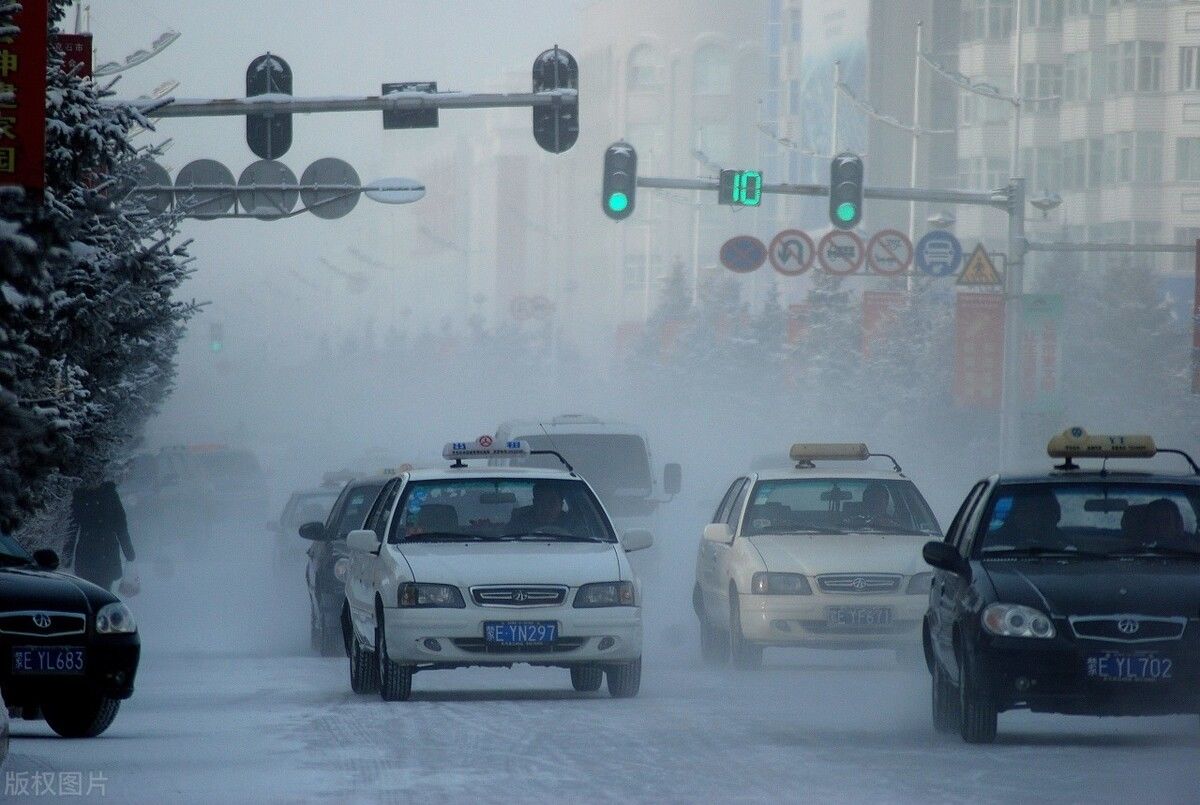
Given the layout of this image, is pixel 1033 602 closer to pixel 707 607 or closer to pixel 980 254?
pixel 707 607

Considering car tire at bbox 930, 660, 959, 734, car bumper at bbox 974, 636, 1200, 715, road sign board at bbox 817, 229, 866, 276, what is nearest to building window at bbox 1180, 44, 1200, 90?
road sign board at bbox 817, 229, 866, 276

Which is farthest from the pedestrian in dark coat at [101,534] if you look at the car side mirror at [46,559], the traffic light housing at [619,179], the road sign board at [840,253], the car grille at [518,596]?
the road sign board at [840,253]

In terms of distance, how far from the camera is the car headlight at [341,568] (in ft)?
68.9

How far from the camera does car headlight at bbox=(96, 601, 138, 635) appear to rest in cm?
1285

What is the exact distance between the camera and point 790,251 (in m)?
45.5

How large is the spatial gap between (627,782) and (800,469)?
978 cm

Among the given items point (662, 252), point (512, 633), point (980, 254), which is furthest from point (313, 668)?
point (662, 252)

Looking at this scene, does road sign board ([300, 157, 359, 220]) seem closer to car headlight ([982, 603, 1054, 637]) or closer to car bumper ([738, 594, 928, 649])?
car bumper ([738, 594, 928, 649])

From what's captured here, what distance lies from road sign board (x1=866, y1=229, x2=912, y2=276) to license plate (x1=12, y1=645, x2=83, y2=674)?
33.7m

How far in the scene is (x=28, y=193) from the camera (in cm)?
1490

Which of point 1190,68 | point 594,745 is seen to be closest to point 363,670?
point 594,745

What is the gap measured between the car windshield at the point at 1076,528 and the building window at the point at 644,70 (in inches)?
6185

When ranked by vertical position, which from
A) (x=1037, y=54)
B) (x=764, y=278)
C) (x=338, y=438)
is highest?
(x=1037, y=54)

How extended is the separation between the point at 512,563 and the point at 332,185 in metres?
20.8
